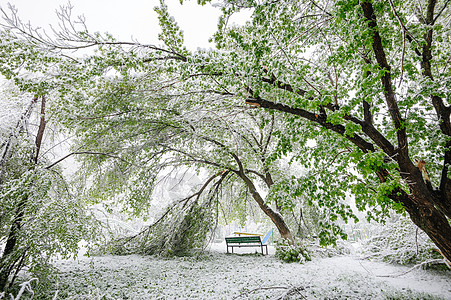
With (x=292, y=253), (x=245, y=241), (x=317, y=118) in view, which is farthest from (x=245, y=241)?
(x=317, y=118)

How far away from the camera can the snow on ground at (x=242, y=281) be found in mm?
4012

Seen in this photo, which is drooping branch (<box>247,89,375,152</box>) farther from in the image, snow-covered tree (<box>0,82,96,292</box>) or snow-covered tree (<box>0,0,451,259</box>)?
snow-covered tree (<box>0,82,96,292</box>)

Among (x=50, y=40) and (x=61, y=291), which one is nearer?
(x=50, y=40)

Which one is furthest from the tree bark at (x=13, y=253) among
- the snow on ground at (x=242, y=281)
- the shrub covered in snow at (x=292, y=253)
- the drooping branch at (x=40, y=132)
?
the shrub covered in snow at (x=292, y=253)

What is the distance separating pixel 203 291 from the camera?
4320 mm

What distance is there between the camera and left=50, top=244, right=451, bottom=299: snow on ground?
4012 mm

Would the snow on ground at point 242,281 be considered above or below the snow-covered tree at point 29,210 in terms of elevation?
below

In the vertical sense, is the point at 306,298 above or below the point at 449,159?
below

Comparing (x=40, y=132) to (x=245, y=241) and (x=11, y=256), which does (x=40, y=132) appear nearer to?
(x=11, y=256)

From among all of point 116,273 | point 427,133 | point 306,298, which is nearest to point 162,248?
point 116,273

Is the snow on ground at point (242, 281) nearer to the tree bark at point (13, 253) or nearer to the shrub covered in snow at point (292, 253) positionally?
the shrub covered in snow at point (292, 253)

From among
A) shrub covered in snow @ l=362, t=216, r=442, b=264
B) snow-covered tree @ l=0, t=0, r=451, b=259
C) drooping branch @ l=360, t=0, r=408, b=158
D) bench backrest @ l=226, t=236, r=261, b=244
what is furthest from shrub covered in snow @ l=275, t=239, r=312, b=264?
drooping branch @ l=360, t=0, r=408, b=158

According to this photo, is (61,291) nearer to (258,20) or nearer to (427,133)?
(258,20)

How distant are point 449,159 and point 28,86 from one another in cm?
693
